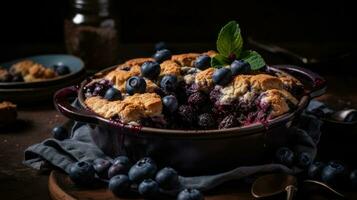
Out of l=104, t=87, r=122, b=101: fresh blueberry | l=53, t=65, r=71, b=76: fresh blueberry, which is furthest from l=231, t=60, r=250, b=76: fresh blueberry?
l=53, t=65, r=71, b=76: fresh blueberry

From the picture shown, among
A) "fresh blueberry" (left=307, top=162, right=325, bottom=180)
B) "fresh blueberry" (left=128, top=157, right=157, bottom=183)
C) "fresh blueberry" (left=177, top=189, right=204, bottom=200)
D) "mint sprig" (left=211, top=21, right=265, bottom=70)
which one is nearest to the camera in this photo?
"fresh blueberry" (left=177, top=189, right=204, bottom=200)

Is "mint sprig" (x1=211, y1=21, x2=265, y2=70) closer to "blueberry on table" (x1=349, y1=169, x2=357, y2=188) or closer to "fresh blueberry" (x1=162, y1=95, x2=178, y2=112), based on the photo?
"fresh blueberry" (x1=162, y1=95, x2=178, y2=112)

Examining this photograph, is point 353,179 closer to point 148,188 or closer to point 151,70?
point 148,188

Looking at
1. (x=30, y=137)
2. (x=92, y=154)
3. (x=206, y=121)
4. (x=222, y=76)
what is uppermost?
(x=222, y=76)

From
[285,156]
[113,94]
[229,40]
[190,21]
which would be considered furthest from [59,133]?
[190,21]

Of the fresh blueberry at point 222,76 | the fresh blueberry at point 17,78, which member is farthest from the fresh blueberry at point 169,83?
the fresh blueberry at point 17,78

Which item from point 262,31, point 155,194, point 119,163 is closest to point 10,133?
point 119,163
